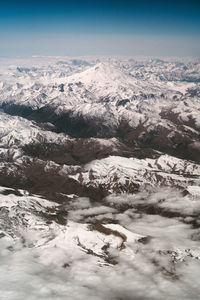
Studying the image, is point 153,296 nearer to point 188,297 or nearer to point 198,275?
point 188,297

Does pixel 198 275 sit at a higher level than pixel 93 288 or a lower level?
higher

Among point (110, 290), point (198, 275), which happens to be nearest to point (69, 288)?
point (110, 290)

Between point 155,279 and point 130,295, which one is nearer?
point 130,295

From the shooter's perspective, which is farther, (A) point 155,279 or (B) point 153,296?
(A) point 155,279

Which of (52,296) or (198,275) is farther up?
(198,275)

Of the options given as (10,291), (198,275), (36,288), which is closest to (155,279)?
(198,275)

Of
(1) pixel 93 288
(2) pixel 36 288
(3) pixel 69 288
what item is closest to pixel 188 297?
A: (1) pixel 93 288

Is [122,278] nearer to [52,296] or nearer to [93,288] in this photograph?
[93,288]
